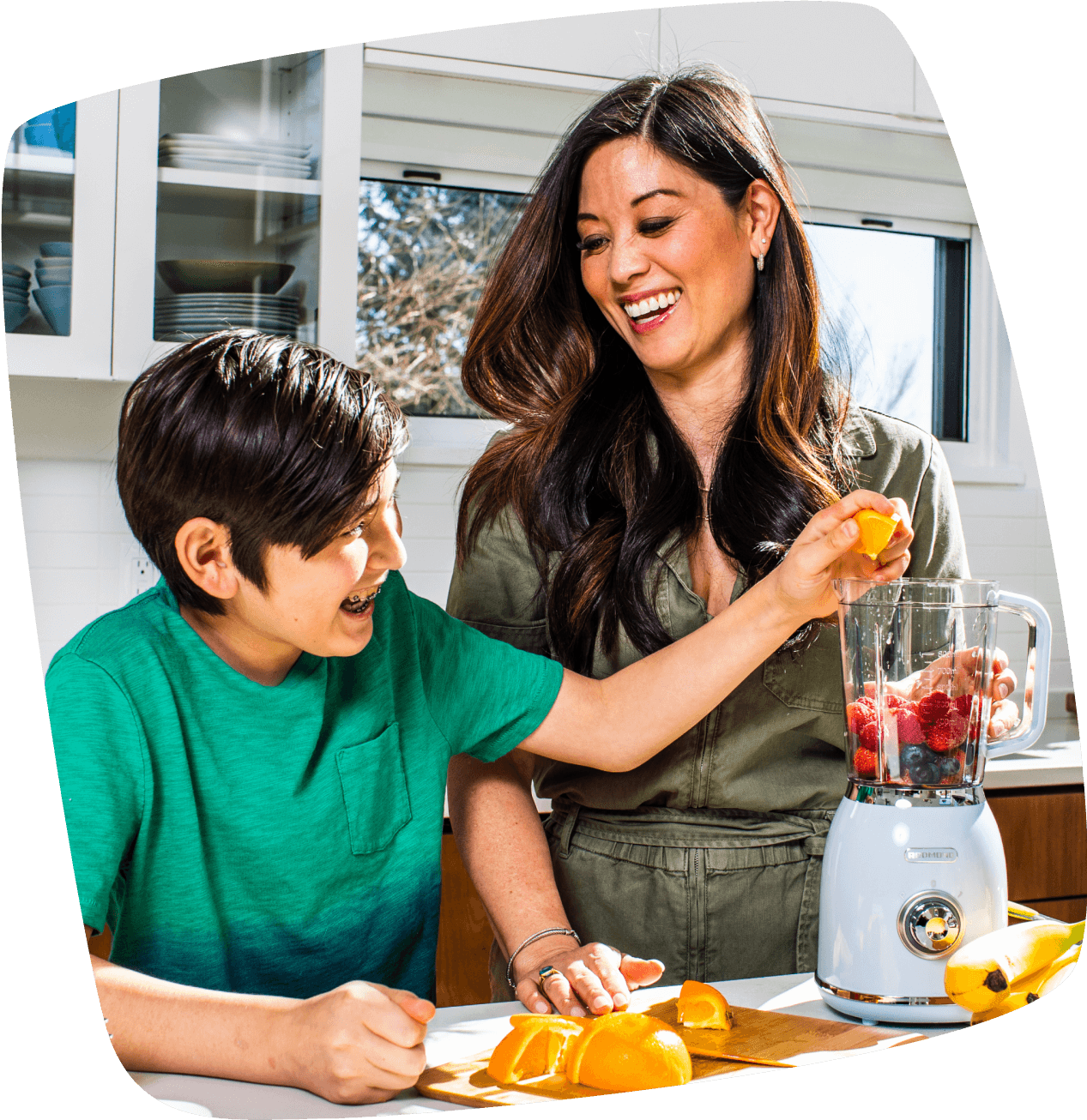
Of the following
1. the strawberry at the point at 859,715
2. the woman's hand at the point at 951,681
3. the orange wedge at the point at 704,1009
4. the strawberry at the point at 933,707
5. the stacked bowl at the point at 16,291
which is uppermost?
the stacked bowl at the point at 16,291

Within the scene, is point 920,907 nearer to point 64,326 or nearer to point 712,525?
point 712,525

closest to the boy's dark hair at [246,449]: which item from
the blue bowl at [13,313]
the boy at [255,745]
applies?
the boy at [255,745]

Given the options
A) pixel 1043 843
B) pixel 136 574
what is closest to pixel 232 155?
pixel 136 574

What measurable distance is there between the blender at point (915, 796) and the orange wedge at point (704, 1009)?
6 cm

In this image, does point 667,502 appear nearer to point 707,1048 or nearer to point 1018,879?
point 707,1048

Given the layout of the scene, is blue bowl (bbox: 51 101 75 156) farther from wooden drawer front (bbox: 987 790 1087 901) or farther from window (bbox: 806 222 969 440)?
wooden drawer front (bbox: 987 790 1087 901)

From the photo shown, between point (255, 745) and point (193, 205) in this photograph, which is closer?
point (255, 745)

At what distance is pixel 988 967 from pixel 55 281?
0.65 m

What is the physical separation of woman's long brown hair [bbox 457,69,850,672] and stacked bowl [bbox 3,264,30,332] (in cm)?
25

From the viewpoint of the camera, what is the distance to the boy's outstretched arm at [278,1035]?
531 millimetres

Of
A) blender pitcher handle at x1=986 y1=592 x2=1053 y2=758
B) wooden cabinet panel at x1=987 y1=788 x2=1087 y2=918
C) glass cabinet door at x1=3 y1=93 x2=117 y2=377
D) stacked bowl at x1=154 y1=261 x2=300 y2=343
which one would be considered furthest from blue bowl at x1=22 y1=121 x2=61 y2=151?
wooden cabinet panel at x1=987 y1=788 x2=1087 y2=918

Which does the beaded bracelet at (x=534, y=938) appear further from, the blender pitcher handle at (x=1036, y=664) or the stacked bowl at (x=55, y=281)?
the stacked bowl at (x=55, y=281)

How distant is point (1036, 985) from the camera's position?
2.13 feet

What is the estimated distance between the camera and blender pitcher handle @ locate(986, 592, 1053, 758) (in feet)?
2.21
